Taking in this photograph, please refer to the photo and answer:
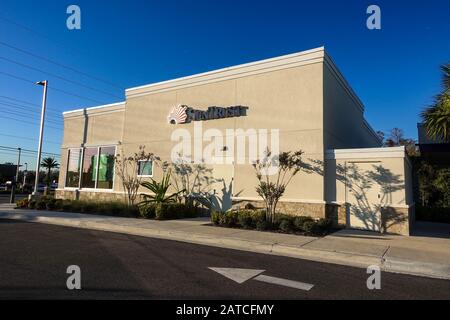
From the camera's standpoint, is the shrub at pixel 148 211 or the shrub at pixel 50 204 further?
the shrub at pixel 50 204

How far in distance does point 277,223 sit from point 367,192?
369 cm

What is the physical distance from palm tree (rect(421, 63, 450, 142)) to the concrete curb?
5946 mm

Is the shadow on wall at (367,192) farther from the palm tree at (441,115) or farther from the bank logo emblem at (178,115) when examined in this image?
the bank logo emblem at (178,115)

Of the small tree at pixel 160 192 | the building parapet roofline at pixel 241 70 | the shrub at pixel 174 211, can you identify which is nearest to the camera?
the building parapet roofline at pixel 241 70

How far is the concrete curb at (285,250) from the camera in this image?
6.74 m

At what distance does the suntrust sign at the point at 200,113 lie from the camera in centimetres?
1506

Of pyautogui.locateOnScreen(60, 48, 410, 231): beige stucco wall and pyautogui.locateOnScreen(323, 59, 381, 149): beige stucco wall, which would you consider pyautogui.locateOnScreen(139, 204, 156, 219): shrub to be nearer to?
pyautogui.locateOnScreen(60, 48, 410, 231): beige stucco wall

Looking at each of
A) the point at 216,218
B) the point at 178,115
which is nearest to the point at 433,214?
the point at 216,218

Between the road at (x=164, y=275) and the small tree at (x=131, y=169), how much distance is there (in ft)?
28.6

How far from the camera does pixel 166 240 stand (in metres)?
9.63

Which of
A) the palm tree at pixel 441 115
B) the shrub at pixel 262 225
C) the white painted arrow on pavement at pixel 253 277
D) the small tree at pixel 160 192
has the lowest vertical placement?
the white painted arrow on pavement at pixel 253 277

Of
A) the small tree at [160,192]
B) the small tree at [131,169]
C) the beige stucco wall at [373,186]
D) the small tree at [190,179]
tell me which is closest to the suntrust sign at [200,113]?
the small tree at [190,179]

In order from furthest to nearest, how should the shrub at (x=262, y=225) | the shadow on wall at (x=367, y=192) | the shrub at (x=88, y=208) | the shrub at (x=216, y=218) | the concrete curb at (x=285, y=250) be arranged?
the shrub at (x=88, y=208) < the shrub at (x=216, y=218) < the shadow on wall at (x=367, y=192) < the shrub at (x=262, y=225) < the concrete curb at (x=285, y=250)

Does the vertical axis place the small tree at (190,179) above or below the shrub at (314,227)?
above
